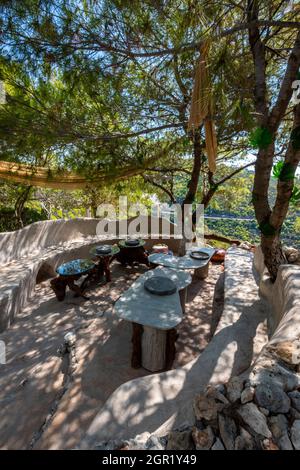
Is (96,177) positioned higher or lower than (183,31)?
lower

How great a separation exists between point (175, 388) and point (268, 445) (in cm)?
89

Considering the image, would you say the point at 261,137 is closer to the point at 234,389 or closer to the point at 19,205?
the point at 234,389

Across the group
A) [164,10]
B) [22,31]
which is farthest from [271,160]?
[22,31]

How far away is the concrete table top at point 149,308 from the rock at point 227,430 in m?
1.20

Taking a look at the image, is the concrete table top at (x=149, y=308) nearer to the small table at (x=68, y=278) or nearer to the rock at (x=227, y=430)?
the rock at (x=227, y=430)

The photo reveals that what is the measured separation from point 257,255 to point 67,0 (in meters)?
4.46

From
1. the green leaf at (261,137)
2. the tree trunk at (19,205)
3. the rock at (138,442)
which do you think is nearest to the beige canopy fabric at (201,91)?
the green leaf at (261,137)

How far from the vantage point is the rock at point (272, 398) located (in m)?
1.05

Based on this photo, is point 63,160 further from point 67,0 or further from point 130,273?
point 130,273

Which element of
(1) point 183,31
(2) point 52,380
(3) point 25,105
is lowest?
(2) point 52,380

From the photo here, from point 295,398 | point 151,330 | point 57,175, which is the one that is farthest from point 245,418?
point 57,175

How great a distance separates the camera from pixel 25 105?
325 cm

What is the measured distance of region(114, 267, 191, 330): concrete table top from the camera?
2354 millimetres

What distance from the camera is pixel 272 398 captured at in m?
1.07
